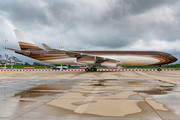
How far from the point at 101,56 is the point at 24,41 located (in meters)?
15.8

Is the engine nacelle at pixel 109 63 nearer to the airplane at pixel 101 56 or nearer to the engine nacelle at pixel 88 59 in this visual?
the airplane at pixel 101 56

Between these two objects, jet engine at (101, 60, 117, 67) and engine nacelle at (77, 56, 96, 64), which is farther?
jet engine at (101, 60, 117, 67)

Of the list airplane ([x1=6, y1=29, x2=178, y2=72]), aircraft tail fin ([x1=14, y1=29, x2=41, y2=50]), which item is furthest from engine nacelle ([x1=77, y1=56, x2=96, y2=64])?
aircraft tail fin ([x1=14, y1=29, x2=41, y2=50])

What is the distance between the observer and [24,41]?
30.6 meters

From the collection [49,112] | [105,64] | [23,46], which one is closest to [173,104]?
[49,112]

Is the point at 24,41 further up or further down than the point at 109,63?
further up

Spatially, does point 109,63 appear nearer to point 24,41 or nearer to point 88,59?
point 88,59

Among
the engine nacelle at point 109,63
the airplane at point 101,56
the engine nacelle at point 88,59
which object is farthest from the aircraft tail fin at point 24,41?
the engine nacelle at point 109,63

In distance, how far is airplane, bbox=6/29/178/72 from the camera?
26859 mm

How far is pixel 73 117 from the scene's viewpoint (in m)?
3.93

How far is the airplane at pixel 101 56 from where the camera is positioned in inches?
1057

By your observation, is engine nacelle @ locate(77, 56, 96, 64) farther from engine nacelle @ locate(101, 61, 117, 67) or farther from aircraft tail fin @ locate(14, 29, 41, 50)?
aircraft tail fin @ locate(14, 29, 41, 50)

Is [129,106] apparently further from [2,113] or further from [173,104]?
[2,113]

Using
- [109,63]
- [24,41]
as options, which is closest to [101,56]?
[109,63]
